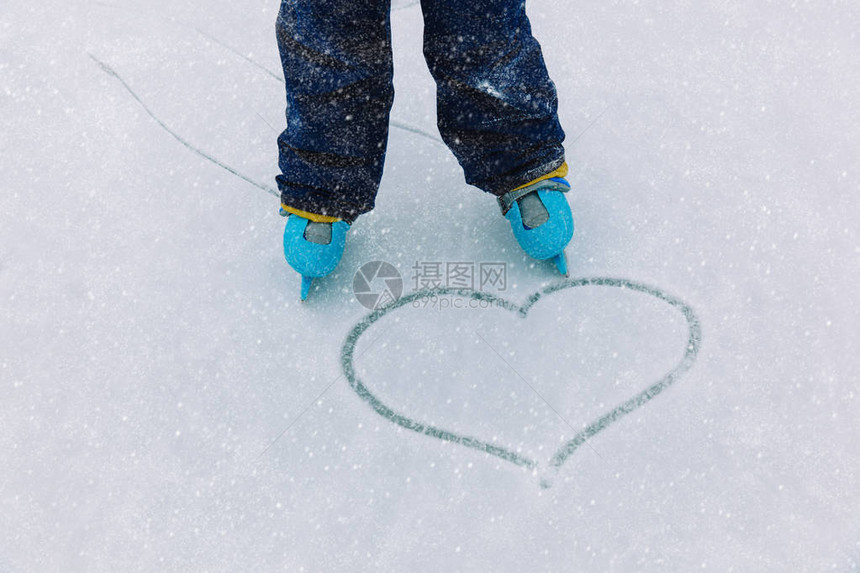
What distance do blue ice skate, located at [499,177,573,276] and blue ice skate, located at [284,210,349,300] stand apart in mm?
252

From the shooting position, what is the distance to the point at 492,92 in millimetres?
1139

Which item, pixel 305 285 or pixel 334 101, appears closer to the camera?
pixel 334 101

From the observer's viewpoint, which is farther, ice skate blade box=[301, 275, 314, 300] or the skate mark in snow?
the skate mark in snow

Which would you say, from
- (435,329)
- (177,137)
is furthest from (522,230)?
(177,137)

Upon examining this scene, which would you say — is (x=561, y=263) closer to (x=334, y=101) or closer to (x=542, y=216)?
(x=542, y=216)

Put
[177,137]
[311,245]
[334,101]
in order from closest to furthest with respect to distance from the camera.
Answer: [334,101]
[311,245]
[177,137]

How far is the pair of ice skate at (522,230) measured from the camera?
1.23 meters

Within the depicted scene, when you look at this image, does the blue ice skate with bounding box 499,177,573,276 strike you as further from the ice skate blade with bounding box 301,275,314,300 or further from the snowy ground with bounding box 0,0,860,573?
the ice skate blade with bounding box 301,275,314,300

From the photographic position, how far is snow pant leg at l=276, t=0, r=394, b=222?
1069mm

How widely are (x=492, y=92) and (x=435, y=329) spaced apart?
0.34 metres

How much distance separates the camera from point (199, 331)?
1.25 meters

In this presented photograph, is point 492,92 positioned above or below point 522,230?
above

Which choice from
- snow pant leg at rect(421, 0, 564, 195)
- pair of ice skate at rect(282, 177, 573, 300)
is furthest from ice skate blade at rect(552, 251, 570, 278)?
snow pant leg at rect(421, 0, 564, 195)

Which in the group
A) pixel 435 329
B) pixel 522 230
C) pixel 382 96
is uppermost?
pixel 382 96
